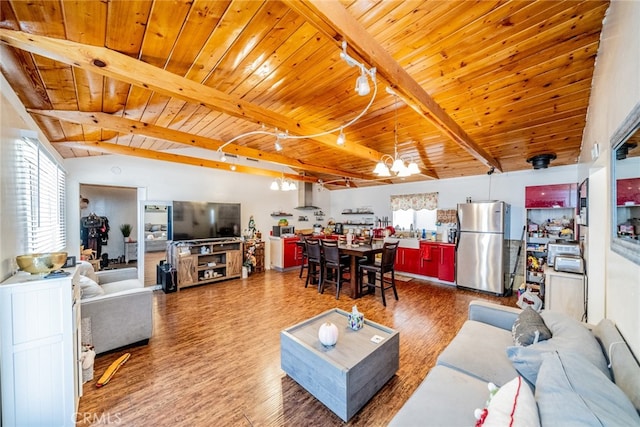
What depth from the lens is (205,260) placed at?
5309 mm

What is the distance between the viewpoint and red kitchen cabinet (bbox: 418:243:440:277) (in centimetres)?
520

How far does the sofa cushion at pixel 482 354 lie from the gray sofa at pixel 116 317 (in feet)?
9.68

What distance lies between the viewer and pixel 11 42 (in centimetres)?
132

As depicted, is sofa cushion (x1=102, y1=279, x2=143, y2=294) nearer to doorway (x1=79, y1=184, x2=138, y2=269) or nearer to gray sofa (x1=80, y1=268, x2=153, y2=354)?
gray sofa (x1=80, y1=268, x2=153, y2=354)

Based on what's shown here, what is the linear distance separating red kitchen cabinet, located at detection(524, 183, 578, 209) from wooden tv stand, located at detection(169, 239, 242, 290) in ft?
19.0

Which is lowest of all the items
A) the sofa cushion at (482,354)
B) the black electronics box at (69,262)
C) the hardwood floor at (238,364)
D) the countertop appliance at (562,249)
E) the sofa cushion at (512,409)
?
the hardwood floor at (238,364)

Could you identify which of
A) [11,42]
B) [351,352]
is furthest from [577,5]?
[11,42]

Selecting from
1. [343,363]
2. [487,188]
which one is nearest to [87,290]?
[343,363]

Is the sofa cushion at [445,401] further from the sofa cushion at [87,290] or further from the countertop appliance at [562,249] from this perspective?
the sofa cushion at [87,290]

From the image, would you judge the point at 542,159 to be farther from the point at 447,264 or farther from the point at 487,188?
the point at 447,264

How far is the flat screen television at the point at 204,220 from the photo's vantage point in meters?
4.92

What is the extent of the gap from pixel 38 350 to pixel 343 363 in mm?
1972

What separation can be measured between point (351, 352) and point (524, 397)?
45.5 inches

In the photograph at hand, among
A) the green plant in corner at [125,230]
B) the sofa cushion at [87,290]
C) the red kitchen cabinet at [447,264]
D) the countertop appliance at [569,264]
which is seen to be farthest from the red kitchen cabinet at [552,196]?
the green plant in corner at [125,230]
